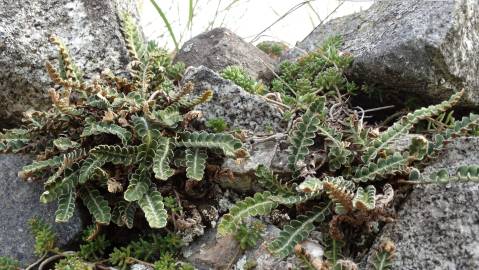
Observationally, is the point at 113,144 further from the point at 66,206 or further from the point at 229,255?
the point at 229,255

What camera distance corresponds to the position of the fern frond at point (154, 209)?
2766mm

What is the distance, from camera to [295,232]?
9.06 feet

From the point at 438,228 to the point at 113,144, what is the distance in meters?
1.84

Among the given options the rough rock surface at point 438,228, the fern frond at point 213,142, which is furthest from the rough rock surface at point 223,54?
the rough rock surface at point 438,228

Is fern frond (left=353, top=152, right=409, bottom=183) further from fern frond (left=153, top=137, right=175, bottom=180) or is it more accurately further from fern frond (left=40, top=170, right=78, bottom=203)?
fern frond (left=40, top=170, right=78, bottom=203)

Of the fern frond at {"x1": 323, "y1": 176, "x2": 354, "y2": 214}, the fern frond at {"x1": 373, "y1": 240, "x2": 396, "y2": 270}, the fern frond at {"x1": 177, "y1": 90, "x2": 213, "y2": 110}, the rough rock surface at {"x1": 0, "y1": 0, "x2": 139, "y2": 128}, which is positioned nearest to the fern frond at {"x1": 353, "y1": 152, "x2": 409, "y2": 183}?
the fern frond at {"x1": 323, "y1": 176, "x2": 354, "y2": 214}

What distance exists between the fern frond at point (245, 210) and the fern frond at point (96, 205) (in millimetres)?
651

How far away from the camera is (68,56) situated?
3465 millimetres

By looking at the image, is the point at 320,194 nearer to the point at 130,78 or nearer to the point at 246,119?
the point at 246,119

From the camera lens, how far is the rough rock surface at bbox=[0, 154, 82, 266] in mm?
3074

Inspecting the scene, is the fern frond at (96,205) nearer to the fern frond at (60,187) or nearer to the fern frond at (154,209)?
the fern frond at (60,187)

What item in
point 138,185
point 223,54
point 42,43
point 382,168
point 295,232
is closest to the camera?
point 295,232

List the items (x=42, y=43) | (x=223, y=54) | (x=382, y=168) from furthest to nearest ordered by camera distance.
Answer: (x=223, y=54), (x=42, y=43), (x=382, y=168)

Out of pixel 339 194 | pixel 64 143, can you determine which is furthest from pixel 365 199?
pixel 64 143
